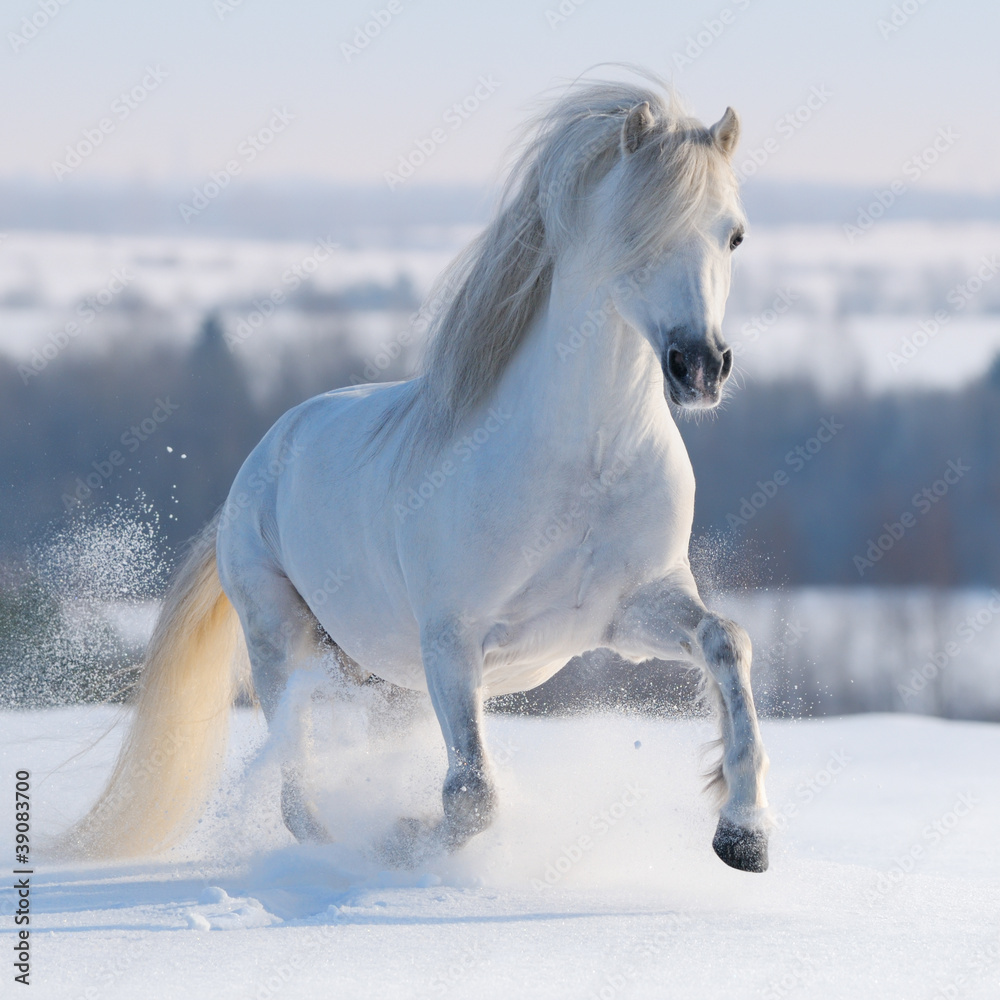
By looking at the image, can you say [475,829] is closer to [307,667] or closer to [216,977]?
[216,977]

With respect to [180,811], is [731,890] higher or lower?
higher

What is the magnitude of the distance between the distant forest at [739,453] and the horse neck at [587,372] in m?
4.44

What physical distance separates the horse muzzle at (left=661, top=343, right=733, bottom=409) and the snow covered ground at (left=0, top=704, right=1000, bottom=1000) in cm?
111

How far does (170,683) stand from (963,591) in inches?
1200

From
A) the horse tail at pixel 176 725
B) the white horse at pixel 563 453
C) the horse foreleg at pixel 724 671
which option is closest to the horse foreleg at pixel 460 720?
the white horse at pixel 563 453

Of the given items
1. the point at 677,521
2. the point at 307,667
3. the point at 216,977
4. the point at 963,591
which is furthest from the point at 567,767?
the point at 963,591

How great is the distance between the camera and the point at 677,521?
362 cm

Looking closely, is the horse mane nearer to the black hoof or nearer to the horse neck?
the horse neck

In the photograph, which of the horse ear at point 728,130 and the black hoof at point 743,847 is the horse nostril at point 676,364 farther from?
the black hoof at point 743,847

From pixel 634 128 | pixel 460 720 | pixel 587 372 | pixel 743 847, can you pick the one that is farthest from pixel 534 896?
pixel 634 128

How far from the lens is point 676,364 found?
2996 mm

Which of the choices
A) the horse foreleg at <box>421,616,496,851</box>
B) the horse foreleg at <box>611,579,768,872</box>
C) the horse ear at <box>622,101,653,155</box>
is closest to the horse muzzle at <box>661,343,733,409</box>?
the horse ear at <box>622,101,653,155</box>

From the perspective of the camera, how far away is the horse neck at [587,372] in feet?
11.2

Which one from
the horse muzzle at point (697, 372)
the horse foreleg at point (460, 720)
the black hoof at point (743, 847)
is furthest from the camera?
the horse foreleg at point (460, 720)
